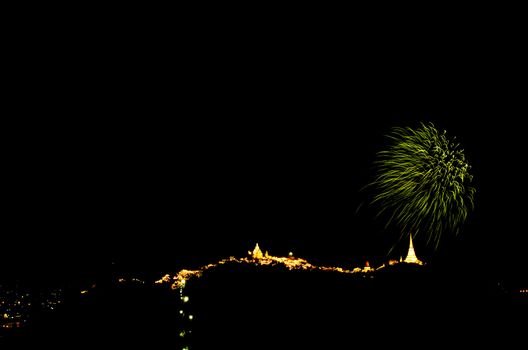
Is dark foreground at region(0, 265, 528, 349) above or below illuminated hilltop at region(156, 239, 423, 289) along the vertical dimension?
below

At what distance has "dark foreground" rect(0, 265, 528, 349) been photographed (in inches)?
778

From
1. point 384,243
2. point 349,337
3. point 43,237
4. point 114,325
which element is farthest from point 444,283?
point 43,237

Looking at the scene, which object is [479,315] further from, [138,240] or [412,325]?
[138,240]

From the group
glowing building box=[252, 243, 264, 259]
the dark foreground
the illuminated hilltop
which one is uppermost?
glowing building box=[252, 243, 264, 259]

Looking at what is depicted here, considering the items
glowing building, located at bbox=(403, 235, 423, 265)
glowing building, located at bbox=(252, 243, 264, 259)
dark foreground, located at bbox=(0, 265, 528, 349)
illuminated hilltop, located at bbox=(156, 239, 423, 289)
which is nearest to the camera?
dark foreground, located at bbox=(0, 265, 528, 349)

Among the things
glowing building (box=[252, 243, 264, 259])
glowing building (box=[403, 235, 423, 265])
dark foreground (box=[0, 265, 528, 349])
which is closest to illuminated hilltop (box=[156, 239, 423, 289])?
glowing building (box=[252, 243, 264, 259])

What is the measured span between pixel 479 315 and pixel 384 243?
11.5m

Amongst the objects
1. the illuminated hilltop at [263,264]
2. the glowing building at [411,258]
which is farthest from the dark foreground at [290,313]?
the glowing building at [411,258]

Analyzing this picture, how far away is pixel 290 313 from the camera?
2398cm

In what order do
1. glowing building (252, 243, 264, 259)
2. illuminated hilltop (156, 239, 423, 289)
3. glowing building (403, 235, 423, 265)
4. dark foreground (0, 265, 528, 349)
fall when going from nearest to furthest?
dark foreground (0, 265, 528, 349), glowing building (403, 235, 423, 265), illuminated hilltop (156, 239, 423, 289), glowing building (252, 243, 264, 259)

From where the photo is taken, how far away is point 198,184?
37.8 m

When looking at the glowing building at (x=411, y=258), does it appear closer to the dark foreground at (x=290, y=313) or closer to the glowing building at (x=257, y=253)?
the dark foreground at (x=290, y=313)

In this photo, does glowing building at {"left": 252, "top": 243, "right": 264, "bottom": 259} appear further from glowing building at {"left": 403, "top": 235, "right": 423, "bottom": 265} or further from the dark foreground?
glowing building at {"left": 403, "top": 235, "right": 423, "bottom": 265}

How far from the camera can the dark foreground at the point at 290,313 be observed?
19.8 m
